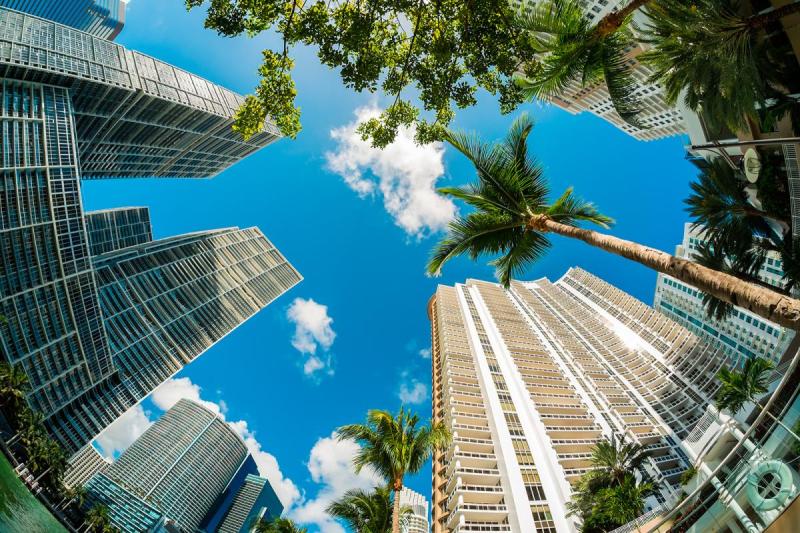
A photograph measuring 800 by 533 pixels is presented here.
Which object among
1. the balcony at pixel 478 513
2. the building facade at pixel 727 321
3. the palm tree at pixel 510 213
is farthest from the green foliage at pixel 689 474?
the building facade at pixel 727 321

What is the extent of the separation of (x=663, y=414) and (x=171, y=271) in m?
141

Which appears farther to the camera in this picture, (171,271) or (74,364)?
(171,271)

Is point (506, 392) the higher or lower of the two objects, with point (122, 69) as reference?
lower

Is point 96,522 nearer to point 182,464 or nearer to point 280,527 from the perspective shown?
point 280,527

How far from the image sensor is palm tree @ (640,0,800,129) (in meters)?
8.09

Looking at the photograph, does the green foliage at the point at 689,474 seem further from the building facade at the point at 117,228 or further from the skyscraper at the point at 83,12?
the skyscraper at the point at 83,12

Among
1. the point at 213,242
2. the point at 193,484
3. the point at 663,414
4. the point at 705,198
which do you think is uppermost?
the point at 213,242

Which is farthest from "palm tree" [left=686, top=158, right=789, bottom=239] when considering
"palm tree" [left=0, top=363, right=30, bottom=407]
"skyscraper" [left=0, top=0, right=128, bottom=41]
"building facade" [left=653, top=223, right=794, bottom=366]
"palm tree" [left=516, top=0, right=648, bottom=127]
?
"skyscraper" [left=0, top=0, right=128, bottom=41]

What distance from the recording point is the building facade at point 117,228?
Result: 12356 cm

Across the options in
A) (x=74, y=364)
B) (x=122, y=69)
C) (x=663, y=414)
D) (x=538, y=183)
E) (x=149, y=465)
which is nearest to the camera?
(x=538, y=183)

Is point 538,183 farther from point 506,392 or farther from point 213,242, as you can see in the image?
point 213,242

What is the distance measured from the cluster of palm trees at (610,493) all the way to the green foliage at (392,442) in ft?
52.4

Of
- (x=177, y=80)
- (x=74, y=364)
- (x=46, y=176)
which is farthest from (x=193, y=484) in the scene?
(x=177, y=80)

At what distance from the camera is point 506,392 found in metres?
53.2
